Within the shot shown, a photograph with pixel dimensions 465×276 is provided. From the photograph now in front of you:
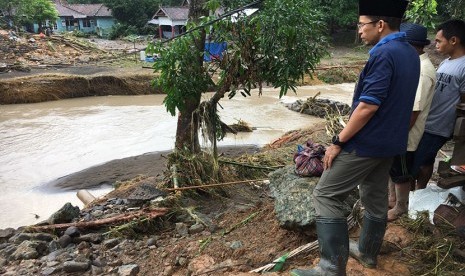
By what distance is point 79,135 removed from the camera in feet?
39.5

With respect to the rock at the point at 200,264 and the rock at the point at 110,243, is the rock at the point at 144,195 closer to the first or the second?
the rock at the point at 110,243

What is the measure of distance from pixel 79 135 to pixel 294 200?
1015cm

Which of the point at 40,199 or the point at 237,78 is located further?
the point at 40,199

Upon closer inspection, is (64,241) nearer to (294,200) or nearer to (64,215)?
(64,215)

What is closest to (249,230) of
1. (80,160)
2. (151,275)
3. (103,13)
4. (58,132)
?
(151,275)

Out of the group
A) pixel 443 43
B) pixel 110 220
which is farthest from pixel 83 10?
pixel 443 43

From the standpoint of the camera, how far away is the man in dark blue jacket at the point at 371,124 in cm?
218

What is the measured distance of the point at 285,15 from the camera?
14.0ft

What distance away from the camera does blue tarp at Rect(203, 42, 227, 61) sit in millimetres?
4672

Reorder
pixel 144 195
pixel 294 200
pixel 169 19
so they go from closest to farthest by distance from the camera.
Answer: pixel 294 200 → pixel 144 195 → pixel 169 19

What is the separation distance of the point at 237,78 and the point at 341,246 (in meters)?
2.83

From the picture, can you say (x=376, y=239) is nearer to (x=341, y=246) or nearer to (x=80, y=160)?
(x=341, y=246)

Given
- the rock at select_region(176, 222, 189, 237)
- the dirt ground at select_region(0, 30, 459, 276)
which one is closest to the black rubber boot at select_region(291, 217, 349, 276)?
the dirt ground at select_region(0, 30, 459, 276)

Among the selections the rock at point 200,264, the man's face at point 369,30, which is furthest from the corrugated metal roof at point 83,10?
the man's face at point 369,30
